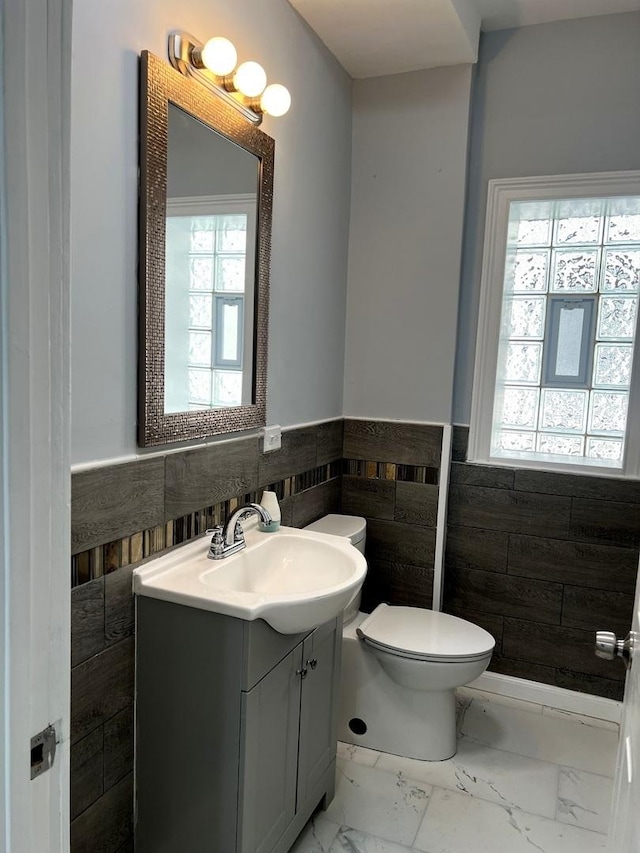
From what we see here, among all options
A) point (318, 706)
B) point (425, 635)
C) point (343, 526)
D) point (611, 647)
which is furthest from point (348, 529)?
point (611, 647)

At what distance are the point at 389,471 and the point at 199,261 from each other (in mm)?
1377

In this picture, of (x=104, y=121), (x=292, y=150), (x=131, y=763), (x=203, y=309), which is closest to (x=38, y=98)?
(x=104, y=121)

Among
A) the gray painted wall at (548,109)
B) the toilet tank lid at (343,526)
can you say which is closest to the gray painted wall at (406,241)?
the gray painted wall at (548,109)

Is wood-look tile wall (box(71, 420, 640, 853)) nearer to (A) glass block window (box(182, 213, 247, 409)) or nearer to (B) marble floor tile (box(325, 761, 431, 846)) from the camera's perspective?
(A) glass block window (box(182, 213, 247, 409))

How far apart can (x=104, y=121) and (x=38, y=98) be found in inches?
31.5

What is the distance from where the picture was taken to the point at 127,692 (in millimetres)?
1496

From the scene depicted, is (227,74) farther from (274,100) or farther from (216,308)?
(216,308)

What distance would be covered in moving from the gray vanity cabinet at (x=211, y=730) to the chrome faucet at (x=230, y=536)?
24cm

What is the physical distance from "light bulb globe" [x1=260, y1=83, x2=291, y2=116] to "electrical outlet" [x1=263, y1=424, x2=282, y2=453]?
3.21 feet

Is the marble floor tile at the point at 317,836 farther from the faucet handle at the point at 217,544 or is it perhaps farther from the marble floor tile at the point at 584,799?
the faucet handle at the point at 217,544

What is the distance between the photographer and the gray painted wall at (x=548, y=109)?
230 cm

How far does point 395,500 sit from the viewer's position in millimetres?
2682

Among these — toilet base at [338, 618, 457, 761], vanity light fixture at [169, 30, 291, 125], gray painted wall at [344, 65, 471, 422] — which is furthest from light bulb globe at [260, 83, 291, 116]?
toilet base at [338, 618, 457, 761]

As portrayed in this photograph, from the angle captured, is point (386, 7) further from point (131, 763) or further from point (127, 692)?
point (131, 763)
